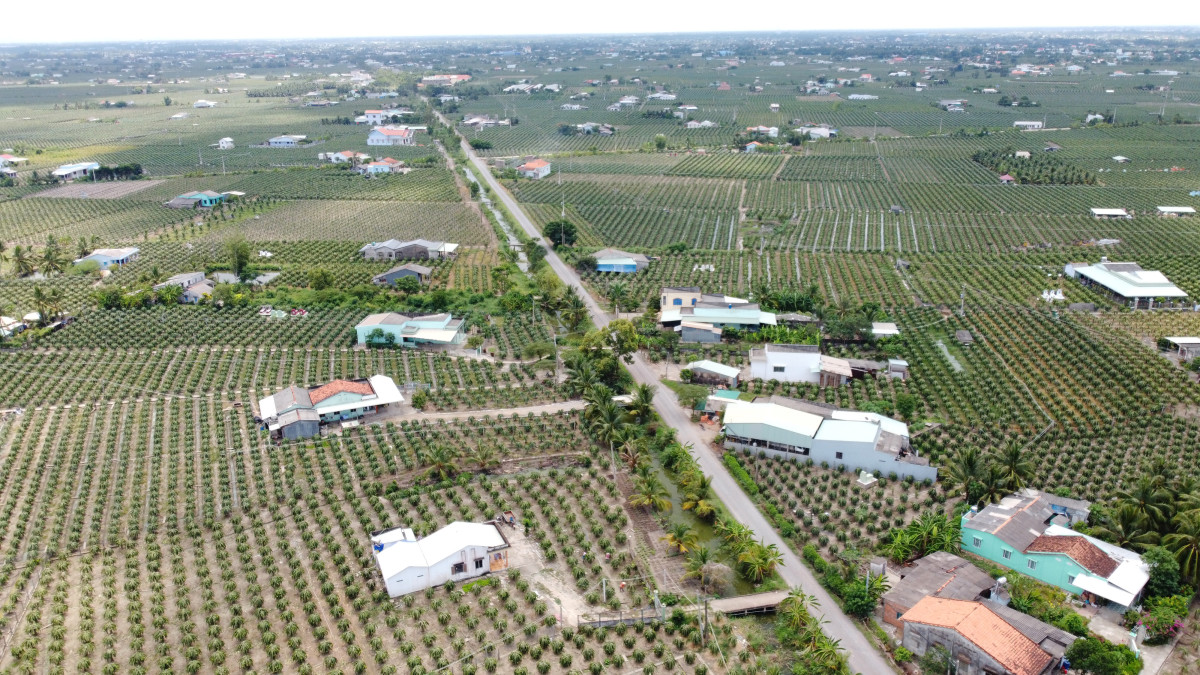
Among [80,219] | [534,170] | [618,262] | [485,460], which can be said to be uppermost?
[534,170]

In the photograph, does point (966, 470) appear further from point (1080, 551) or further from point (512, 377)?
point (512, 377)

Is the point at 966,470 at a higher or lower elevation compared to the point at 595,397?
lower

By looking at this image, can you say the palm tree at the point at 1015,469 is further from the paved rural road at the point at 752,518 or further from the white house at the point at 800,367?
the white house at the point at 800,367

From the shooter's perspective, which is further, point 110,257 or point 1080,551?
point 110,257

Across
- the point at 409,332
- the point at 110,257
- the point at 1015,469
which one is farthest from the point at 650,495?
the point at 110,257

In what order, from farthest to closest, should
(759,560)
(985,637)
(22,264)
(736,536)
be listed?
(22,264) → (736,536) → (759,560) → (985,637)

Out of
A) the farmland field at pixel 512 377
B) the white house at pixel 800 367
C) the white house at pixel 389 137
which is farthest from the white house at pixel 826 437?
the white house at pixel 389 137

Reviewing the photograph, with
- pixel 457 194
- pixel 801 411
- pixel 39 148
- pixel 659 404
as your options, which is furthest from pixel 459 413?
pixel 39 148

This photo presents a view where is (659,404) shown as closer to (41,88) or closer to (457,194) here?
(457,194)
